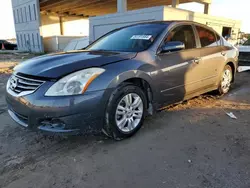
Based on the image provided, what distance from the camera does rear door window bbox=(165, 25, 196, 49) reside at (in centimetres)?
338

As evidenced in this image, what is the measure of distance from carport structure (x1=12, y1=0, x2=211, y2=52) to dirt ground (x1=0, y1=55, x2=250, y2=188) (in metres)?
16.0

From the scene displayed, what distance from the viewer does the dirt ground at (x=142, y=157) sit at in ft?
6.64

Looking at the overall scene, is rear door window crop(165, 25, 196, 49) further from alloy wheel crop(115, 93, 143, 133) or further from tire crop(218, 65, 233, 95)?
tire crop(218, 65, 233, 95)

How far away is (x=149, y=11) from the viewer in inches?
414

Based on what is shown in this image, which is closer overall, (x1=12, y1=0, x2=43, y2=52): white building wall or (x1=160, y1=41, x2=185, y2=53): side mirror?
(x1=160, y1=41, x2=185, y2=53): side mirror

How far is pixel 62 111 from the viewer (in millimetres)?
2250

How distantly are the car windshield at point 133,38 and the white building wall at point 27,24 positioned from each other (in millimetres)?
19022

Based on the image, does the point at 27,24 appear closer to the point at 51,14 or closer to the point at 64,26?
the point at 51,14

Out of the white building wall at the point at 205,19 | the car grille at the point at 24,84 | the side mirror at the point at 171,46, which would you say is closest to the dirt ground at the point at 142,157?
the car grille at the point at 24,84

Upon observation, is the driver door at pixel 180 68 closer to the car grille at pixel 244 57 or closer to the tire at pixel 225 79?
the tire at pixel 225 79

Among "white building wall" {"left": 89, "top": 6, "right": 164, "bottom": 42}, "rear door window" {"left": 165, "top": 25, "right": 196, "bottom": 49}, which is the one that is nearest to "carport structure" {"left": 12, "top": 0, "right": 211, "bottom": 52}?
"white building wall" {"left": 89, "top": 6, "right": 164, "bottom": 42}

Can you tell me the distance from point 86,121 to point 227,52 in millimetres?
3627

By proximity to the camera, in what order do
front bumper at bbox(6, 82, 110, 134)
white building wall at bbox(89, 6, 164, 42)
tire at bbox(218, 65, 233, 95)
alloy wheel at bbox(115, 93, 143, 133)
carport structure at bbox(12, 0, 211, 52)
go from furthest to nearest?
carport structure at bbox(12, 0, 211, 52), white building wall at bbox(89, 6, 164, 42), tire at bbox(218, 65, 233, 95), alloy wheel at bbox(115, 93, 143, 133), front bumper at bbox(6, 82, 110, 134)

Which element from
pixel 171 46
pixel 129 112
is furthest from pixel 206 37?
pixel 129 112
